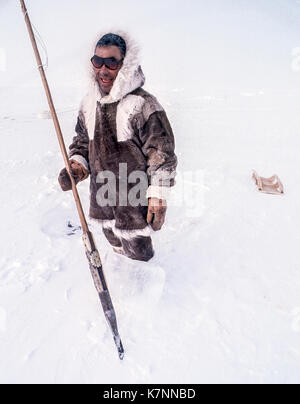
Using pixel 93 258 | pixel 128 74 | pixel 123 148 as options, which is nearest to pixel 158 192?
pixel 123 148

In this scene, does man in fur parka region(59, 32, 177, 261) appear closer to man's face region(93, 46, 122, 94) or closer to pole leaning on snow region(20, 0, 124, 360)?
man's face region(93, 46, 122, 94)

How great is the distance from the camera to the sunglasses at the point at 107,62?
1.51 meters

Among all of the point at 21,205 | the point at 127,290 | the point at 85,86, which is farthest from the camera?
the point at 21,205

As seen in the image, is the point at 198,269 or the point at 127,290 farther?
the point at 198,269

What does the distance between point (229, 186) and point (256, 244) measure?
172 cm

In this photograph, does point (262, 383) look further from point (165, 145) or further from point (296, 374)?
point (165, 145)

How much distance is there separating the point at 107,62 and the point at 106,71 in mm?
52

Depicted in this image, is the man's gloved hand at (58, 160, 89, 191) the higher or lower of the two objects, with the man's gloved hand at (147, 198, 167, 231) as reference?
higher

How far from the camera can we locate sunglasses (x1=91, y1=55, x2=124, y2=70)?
59.3 inches

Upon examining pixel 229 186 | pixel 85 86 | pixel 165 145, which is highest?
pixel 85 86

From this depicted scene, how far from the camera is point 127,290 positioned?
75.7 inches

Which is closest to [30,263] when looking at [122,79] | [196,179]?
[122,79]

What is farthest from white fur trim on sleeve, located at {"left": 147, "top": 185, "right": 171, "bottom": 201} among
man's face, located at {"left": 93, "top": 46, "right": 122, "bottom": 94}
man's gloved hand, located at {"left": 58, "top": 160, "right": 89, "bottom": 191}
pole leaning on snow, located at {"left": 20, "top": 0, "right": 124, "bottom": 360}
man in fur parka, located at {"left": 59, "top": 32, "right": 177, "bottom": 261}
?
man's face, located at {"left": 93, "top": 46, "right": 122, "bottom": 94}

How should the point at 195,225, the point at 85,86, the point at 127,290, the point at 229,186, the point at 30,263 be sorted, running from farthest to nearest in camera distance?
the point at 229,186
the point at 195,225
the point at 30,263
the point at 127,290
the point at 85,86
